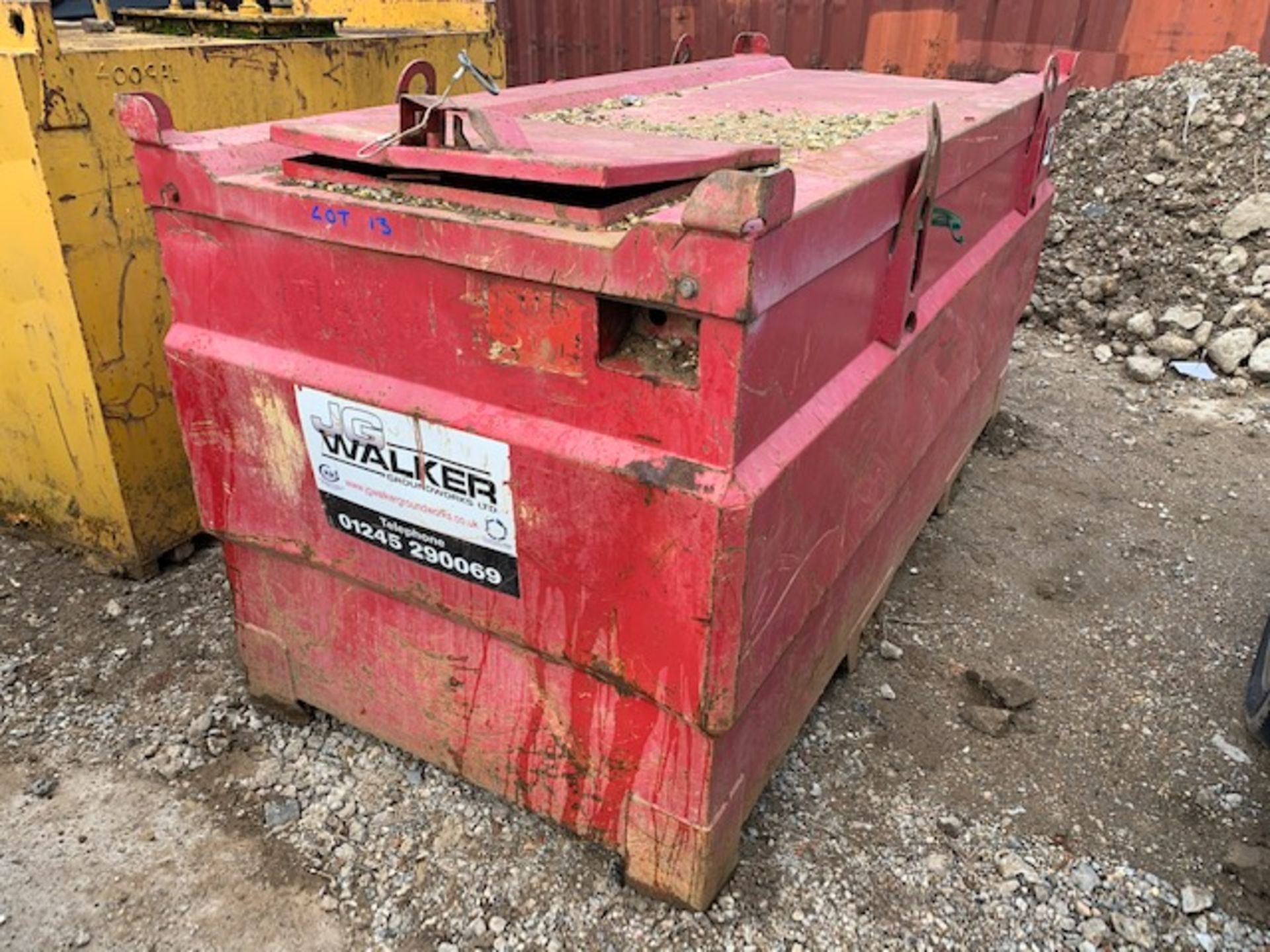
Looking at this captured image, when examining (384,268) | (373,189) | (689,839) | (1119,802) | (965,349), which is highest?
(373,189)

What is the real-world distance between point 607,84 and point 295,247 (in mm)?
1260

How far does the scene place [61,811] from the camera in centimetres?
218

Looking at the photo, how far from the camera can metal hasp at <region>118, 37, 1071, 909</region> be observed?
1.46 metres

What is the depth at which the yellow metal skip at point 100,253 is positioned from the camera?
2393 mm

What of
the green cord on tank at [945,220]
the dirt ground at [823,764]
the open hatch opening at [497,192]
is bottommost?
the dirt ground at [823,764]

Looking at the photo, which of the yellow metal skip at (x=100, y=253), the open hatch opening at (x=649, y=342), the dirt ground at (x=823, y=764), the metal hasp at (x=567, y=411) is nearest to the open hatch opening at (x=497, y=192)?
the metal hasp at (x=567, y=411)

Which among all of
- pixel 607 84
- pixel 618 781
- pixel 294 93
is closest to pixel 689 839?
pixel 618 781

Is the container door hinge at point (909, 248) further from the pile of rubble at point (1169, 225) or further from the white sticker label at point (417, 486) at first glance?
the pile of rubble at point (1169, 225)

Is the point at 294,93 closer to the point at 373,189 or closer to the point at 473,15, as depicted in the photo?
the point at 473,15

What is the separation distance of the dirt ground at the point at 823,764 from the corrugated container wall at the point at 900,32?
341 centimetres

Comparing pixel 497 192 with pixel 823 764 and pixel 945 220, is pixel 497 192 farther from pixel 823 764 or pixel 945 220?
pixel 823 764

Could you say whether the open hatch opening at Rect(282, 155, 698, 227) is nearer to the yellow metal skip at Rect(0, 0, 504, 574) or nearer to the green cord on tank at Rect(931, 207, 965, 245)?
the green cord on tank at Rect(931, 207, 965, 245)

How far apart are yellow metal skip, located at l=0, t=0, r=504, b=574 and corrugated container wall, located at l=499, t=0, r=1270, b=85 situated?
370cm

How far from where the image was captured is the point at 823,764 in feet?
7.68
